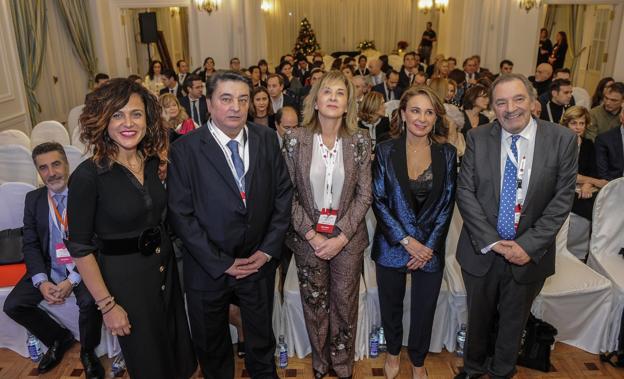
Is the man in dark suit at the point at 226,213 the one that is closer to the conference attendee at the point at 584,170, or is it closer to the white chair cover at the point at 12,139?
the conference attendee at the point at 584,170

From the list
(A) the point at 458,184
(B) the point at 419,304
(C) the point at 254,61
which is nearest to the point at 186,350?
(B) the point at 419,304

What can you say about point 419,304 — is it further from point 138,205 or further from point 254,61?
point 254,61

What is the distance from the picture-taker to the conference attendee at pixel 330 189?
8.20ft

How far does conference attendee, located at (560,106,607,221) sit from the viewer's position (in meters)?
3.89

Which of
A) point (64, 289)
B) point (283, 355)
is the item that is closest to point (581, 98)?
point (283, 355)

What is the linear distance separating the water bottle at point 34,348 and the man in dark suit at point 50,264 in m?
0.18

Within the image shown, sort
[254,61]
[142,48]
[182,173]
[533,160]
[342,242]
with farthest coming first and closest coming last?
[142,48]
[254,61]
[342,242]
[533,160]
[182,173]

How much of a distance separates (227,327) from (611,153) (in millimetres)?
3338

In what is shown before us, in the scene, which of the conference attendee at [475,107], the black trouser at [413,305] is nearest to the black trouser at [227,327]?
the black trouser at [413,305]

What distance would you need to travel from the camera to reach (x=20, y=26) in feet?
23.7

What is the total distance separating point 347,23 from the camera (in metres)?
19.1

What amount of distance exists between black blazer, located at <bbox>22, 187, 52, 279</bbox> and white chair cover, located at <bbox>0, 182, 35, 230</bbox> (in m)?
0.42

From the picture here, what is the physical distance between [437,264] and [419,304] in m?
0.27

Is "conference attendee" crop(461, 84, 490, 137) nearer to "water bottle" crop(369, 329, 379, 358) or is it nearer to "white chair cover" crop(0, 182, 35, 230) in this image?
"water bottle" crop(369, 329, 379, 358)
